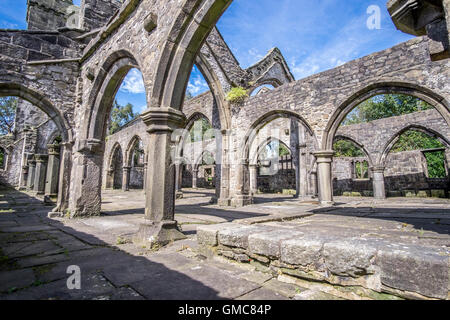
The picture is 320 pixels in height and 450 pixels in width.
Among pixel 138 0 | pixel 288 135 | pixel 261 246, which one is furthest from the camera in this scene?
pixel 288 135

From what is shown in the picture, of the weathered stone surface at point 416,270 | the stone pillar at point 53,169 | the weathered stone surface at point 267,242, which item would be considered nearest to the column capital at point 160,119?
the weathered stone surface at point 267,242

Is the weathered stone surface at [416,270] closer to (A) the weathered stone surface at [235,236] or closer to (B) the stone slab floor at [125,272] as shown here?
(B) the stone slab floor at [125,272]

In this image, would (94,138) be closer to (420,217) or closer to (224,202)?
(224,202)

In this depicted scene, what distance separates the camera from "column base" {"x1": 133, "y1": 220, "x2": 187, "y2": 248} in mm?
3047

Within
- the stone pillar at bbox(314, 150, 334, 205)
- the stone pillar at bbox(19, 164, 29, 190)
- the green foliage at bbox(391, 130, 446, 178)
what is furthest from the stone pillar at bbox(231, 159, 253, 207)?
the stone pillar at bbox(19, 164, 29, 190)

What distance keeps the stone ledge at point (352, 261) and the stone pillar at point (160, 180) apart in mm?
1157

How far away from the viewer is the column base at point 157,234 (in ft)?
10.00

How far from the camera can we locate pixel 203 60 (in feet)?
28.0

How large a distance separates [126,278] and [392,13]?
3.01 m

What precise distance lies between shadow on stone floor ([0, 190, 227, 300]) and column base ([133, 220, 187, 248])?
32 centimetres

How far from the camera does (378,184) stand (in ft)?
40.6

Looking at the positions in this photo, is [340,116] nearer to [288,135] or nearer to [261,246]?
[261,246]

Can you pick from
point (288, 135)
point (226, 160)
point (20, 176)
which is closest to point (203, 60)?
point (226, 160)

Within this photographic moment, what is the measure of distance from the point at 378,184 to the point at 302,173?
3.86m
